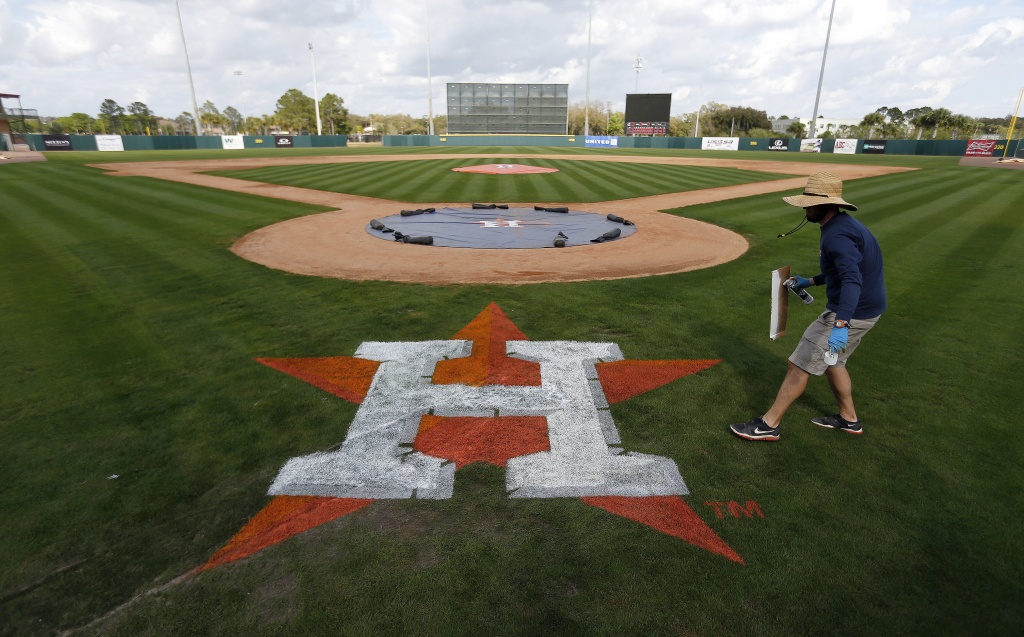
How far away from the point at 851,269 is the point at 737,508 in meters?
2.06

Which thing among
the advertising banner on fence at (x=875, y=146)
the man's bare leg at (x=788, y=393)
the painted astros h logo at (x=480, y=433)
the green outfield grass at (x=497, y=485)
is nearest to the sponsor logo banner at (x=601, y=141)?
the advertising banner on fence at (x=875, y=146)

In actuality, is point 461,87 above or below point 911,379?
above

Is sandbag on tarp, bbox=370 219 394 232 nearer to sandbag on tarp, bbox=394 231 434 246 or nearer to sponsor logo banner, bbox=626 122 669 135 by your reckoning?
sandbag on tarp, bbox=394 231 434 246

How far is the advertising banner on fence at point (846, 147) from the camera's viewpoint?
57.4 meters

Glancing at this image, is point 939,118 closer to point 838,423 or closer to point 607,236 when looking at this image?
point 607,236

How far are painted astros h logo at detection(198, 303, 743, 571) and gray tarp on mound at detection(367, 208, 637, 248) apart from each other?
19.5 feet

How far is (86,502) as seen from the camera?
3.72 meters

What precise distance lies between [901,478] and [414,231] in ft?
37.7

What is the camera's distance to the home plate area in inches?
478

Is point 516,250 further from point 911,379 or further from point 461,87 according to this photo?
point 461,87

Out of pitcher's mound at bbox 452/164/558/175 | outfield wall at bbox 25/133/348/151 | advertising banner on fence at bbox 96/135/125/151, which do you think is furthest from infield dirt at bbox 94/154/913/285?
advertising banner on fence at bbox 96/135/125/151

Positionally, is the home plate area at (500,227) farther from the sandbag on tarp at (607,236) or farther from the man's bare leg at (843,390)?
the man's bare leg at (843,390)

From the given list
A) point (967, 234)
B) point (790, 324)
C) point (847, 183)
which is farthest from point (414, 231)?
point (847, 183)

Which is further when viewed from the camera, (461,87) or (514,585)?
(461,87)
